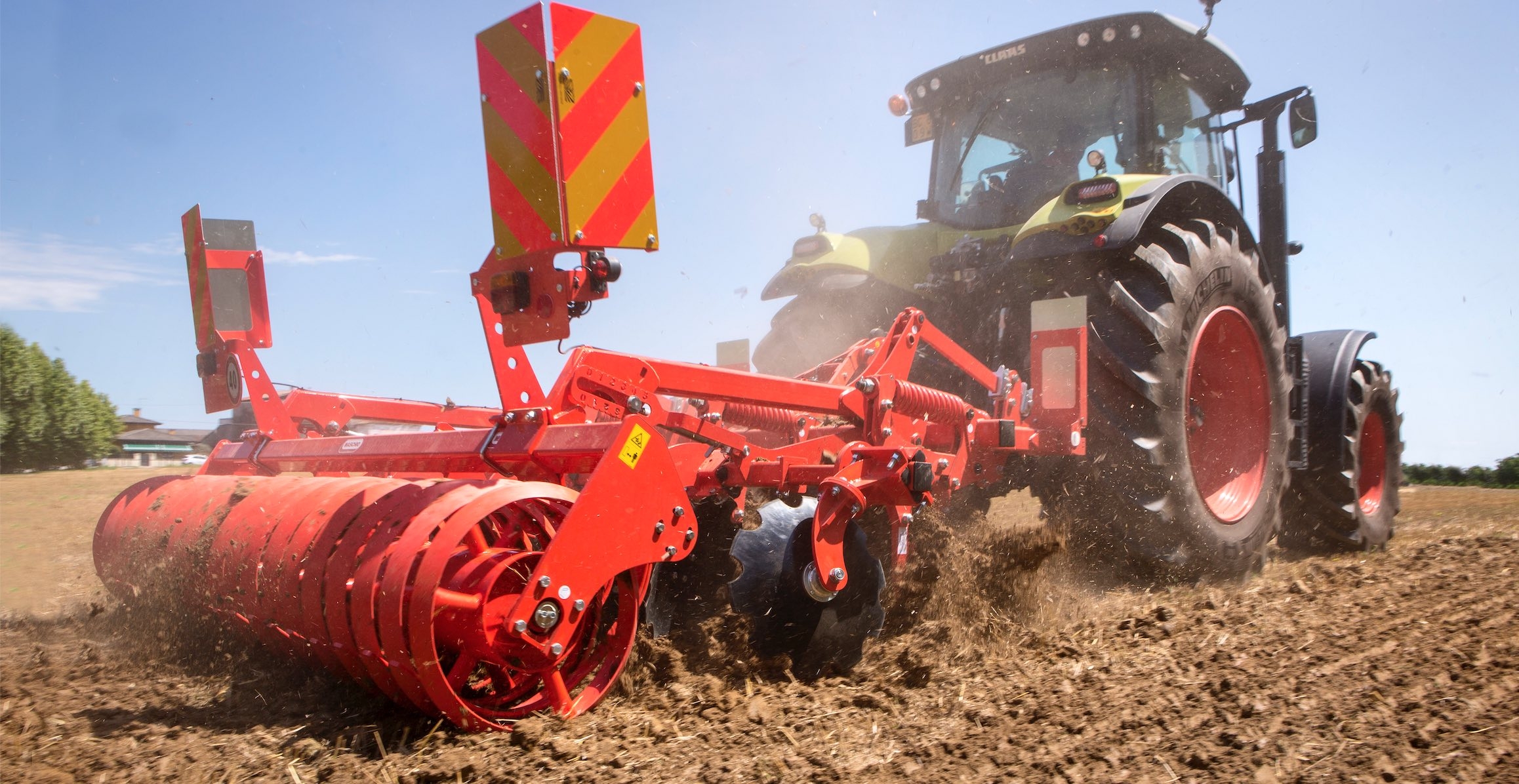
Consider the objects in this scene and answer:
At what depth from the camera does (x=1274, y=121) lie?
16.7ft

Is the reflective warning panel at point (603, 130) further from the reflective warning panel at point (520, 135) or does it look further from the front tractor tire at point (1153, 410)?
the front tractor tire at point (1153, 410)

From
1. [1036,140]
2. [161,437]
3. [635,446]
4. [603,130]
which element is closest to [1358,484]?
[1036,140]

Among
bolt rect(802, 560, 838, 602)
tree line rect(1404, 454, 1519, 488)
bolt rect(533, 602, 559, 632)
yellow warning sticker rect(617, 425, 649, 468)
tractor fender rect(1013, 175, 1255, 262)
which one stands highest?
Result: tractor fender rect(1013, 175, 1255, 262)

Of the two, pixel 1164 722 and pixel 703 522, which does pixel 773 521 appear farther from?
pixel 1164 722

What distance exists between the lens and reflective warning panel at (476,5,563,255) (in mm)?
2568

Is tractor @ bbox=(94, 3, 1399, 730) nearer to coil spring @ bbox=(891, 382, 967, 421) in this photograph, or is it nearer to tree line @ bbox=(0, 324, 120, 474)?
coil spring @ bbox=(891, 382, 967, 421)

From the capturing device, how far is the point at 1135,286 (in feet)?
12.3

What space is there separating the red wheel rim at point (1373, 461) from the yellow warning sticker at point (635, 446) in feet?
16.7

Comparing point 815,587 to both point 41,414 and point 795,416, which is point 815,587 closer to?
point 795,416

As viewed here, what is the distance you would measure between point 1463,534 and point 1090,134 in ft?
11.4

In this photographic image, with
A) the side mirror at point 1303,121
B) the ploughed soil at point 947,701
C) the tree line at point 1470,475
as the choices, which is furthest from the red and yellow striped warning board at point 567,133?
the tree line at point 1470,475

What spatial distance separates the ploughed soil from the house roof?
3095 cm

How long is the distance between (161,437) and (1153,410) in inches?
1363

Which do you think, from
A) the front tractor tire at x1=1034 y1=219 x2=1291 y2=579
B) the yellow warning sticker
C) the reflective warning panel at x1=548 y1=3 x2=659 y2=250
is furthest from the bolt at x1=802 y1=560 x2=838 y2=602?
the front tractor tire at x1=1034 y1=219 x2=1291 y2=579
